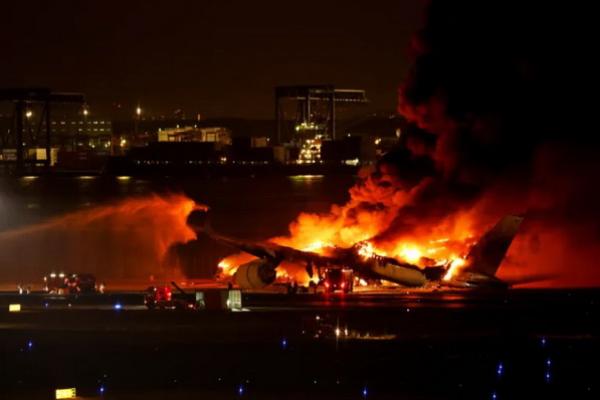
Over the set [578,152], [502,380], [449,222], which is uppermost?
[578,152]

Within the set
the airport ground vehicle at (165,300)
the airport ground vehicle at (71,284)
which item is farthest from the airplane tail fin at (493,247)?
the airport ground vehicle at (71,284)

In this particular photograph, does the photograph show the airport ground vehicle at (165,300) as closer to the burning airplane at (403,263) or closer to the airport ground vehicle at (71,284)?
the burning airplane at (403,263)

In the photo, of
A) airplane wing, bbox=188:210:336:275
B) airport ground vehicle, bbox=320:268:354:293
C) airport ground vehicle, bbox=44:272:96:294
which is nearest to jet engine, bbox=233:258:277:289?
airplane wing, bbox=188:210:336:275

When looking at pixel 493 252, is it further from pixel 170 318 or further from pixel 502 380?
pixel 502 380

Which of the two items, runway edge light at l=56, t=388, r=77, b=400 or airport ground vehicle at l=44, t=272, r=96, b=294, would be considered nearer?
runway edge light at l=56, t=388, r=77, b=400

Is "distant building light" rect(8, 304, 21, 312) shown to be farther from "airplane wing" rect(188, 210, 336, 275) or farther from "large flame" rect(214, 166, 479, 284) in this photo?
"large flame" rect(214, 166, 479, 284)

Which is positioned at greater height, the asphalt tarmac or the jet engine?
the jet engine

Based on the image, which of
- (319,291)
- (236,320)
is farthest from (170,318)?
(319,291)

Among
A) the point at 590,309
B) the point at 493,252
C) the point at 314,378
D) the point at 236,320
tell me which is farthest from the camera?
the point at 493,252
